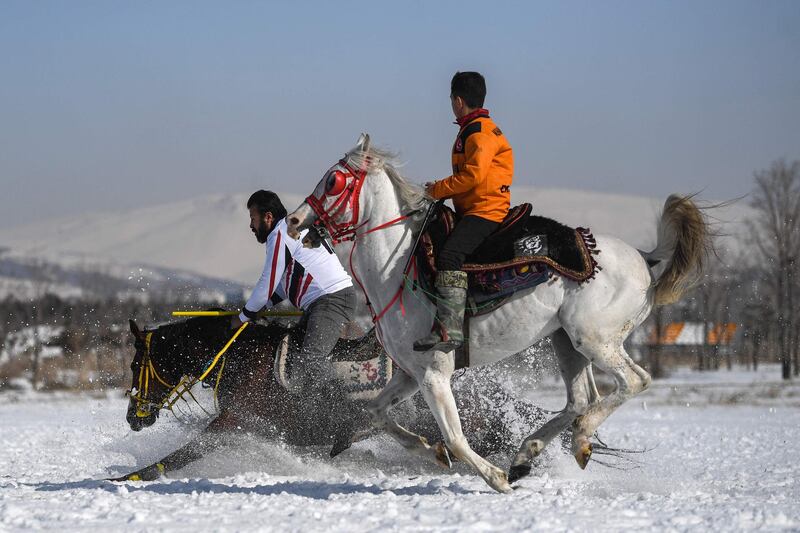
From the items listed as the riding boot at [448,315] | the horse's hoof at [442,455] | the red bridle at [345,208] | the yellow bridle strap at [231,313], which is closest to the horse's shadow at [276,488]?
the horse's hoof at [442,455]

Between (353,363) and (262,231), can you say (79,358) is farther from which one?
(353,363)

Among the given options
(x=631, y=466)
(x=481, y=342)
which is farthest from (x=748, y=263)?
(x=481, y=342)

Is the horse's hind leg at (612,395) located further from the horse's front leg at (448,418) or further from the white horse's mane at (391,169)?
the white horse's mane at (391,169)

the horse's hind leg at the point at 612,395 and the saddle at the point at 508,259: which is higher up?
the saddle at the point at 508,259

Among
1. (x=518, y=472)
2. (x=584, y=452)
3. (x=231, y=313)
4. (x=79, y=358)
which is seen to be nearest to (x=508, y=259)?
(x=584, y=452)

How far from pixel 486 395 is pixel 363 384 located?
3.62 feet

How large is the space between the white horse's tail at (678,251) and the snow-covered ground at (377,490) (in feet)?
4.88

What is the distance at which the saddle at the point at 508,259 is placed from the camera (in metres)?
7.37

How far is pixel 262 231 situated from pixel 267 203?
0.24 metres

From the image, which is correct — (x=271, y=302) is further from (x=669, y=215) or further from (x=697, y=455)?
(x=697, y=455)

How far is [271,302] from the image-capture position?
9117 mm

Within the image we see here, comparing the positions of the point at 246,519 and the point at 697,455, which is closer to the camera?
the point at 246,519

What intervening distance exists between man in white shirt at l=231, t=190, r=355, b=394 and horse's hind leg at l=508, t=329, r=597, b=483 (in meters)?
1.81

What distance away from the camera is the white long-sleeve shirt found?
8.70 m
